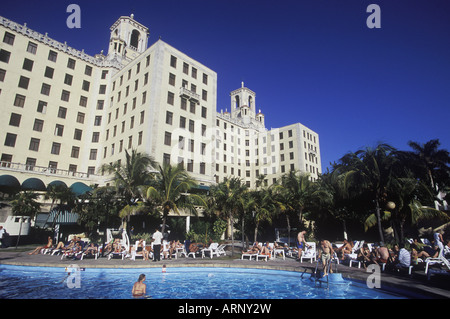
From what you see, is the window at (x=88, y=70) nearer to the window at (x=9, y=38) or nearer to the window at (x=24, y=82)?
the window at (x=24, y=82)

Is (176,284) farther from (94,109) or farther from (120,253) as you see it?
(94,109)

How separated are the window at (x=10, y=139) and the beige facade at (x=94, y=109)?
80 millimetres

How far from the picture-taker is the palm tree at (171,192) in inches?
779

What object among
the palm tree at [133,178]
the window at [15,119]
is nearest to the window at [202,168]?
the palm tree at [133,178]

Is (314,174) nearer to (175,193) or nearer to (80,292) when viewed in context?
(175,193)

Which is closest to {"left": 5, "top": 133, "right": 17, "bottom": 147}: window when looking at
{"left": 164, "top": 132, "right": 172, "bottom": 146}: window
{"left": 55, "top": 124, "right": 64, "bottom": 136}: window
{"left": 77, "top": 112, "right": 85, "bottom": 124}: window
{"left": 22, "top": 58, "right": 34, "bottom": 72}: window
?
{"left": 55, "top": 124, "right": 64, "bottom": 136}: window

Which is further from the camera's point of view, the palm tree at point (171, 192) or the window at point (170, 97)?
the window at point (170, 97)

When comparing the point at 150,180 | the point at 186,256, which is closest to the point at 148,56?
the point at 150,180

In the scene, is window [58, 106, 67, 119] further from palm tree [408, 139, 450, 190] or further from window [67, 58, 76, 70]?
palm tree [408, 139, 450, 190]

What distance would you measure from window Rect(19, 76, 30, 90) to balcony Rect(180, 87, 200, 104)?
22.2m

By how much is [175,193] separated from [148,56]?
23433mm

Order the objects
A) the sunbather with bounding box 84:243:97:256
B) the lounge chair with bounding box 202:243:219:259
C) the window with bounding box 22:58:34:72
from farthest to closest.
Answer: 1. the window with bounding box 22:58:34:72
2. the lounge chair with bounding box 202:243:219:259
3. the sunbather with bounding box 84:243:97:256

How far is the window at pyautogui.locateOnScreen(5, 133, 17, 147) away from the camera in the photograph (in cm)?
3265

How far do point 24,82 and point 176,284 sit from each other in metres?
39.2
